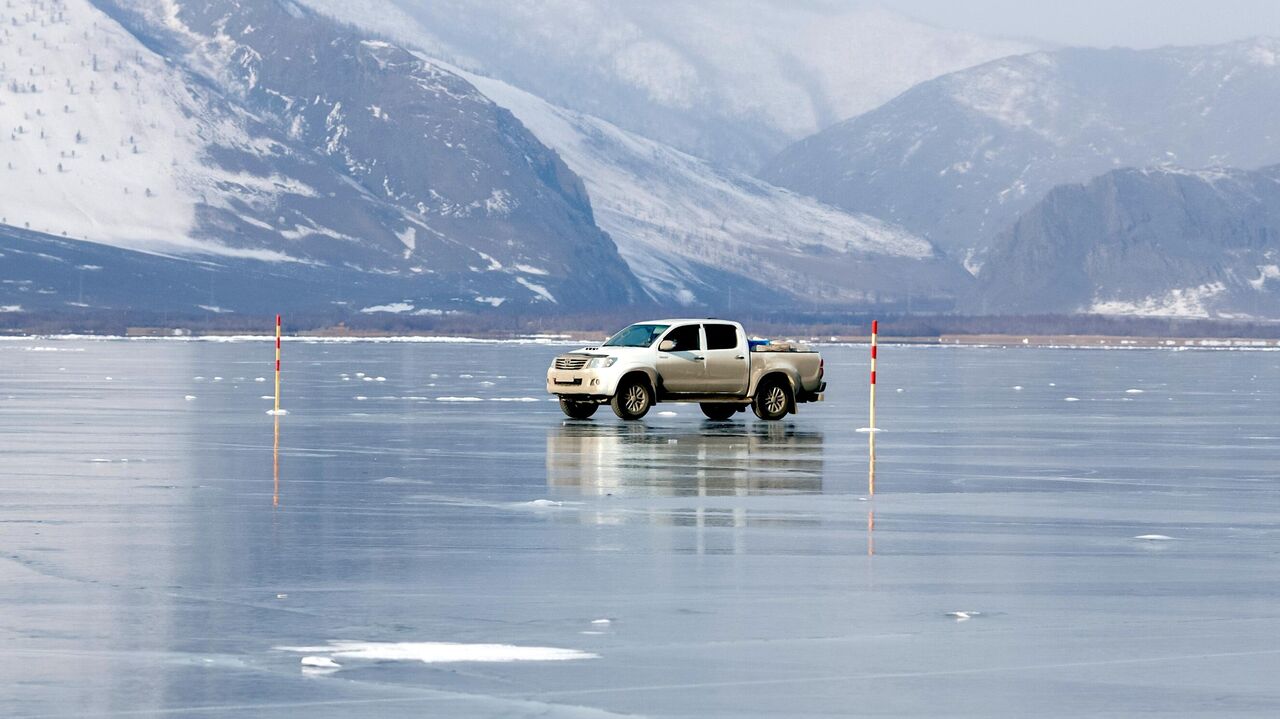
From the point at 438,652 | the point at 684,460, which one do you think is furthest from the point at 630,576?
the point at 684,460

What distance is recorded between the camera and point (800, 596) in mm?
15086

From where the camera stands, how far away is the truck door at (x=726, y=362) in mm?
41594

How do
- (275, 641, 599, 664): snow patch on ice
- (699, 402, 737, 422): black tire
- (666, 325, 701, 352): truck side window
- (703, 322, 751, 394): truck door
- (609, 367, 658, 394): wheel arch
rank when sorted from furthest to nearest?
1. (699, 402, 737, 422): black tire
2. (666, 325, 701, 352): truck side window
3. (703, 322, 751, 394): truck door
4. (609, 367, 658, 394): wheel arch
5. (275, 641, 599, 664): snow patch on ice

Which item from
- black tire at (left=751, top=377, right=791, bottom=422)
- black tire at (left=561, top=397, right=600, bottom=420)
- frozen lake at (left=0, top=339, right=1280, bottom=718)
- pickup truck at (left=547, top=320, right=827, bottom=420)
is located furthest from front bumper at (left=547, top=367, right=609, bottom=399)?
frozen lake at (left=0, top=339, right=1280, bottom=718)

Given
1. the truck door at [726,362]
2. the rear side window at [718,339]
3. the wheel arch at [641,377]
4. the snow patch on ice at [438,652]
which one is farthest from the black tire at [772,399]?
the snow patch on ice at [438,652]

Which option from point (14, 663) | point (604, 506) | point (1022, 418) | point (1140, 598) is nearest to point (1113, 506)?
point (604, 506)

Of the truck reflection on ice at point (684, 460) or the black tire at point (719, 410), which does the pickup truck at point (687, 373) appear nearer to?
the truck reflection on ice at point (684, 460)

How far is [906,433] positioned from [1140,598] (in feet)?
76.8

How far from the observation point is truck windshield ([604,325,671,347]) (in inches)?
1663

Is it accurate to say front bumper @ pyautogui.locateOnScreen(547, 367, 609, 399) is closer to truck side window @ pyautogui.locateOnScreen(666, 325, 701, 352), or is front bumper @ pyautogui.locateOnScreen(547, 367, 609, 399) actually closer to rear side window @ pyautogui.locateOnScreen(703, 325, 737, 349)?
A: truck side window @ pyautogui.locateOnScreen(666, 325, 701, 352)

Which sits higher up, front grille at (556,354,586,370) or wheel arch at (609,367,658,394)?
front grille at (556,354,586,370)

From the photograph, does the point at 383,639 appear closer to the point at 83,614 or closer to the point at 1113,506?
the point at 83,614

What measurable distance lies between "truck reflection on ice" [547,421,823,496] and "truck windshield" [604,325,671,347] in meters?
2.16

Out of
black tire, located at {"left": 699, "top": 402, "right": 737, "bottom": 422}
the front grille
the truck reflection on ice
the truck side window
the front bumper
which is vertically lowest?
the truck reflection on ice
